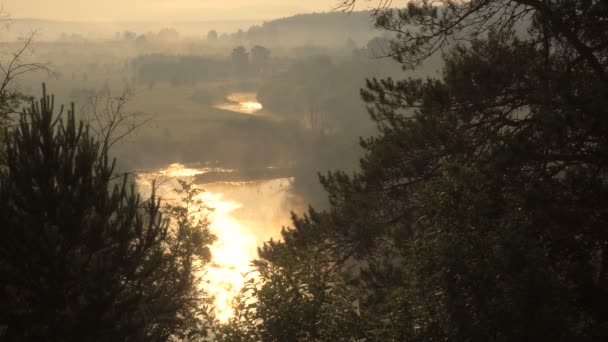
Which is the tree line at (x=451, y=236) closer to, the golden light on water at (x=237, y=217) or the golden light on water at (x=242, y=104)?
the golden light on water at (x=237, y=217)

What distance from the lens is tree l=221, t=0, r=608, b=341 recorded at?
707cm

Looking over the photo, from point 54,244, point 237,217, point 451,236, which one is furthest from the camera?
point 237,217

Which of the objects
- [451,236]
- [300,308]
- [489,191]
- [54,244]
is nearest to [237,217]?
[300,308]

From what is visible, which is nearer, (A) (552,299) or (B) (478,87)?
(A) (552,299)

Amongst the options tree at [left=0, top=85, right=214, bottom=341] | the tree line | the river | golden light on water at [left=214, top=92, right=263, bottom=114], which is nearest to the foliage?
the tree line

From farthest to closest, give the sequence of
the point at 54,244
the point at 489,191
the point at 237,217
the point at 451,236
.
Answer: the point at 237,217 < the point at 489,191 < the point at 54,244 < the point at 451,236

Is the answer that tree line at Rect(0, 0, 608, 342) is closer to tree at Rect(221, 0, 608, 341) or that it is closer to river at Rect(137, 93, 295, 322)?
tree at Rect(221, 0, 608, 341)

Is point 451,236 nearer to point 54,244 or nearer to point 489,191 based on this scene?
point 489,191

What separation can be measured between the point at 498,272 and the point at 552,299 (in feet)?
2.55

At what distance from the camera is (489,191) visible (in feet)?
28.0

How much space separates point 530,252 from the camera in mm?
6863

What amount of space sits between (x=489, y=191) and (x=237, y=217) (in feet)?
160

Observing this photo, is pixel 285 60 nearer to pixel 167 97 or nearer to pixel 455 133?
pixel 167 97

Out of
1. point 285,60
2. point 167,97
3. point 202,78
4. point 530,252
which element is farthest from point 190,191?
point 285,60
